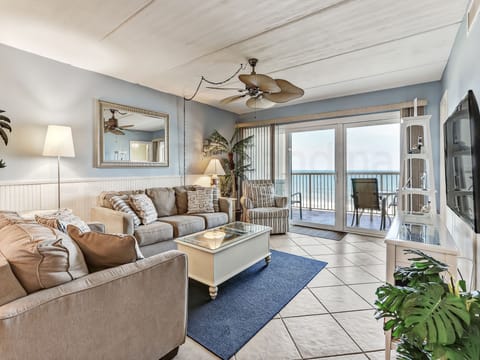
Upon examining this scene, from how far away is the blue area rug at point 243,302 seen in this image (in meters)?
1.74

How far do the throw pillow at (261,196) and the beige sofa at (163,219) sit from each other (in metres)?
0.69

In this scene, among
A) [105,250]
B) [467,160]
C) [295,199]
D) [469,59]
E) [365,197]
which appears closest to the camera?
[105,250]

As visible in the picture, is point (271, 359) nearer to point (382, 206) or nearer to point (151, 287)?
point (151, 287)

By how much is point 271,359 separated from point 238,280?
3.60 feet

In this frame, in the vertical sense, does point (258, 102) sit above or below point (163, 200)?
above

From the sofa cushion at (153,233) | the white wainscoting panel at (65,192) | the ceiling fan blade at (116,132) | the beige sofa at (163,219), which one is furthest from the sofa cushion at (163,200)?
the ceiling fan blade at (116,132)

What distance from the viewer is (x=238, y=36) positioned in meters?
2.39

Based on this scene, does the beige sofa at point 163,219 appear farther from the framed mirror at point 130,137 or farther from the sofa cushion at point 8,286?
the sofa cushion at point 8,286

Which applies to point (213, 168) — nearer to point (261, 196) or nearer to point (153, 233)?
point (261, 196)

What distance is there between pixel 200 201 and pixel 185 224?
0.66m

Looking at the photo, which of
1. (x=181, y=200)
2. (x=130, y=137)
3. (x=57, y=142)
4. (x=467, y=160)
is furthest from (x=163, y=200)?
(x=467, y=160)

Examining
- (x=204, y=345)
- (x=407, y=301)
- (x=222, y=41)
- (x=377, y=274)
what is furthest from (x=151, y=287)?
(x=377, y=274)

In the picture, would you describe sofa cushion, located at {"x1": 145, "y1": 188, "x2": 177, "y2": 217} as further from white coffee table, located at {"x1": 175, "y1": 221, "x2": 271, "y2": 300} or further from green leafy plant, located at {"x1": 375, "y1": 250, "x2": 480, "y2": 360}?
green leafy plant, located at {"x1": 375, "y1": 250, "x2": 480, "y2": 360}

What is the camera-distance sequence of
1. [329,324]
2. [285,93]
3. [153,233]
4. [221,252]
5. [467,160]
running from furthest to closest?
1. [153,233]
2. [285,93]
3. [221,252]
4. [329,324]
5. [467,160]
